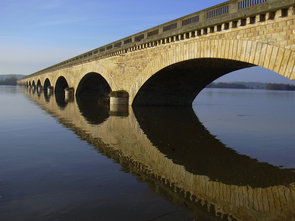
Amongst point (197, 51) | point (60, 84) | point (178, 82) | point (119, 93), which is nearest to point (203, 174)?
point (197, 51)

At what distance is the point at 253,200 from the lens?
5.30 metres

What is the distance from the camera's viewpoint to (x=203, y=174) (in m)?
6.74

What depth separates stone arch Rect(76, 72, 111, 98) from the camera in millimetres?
37594

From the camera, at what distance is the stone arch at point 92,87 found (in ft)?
123

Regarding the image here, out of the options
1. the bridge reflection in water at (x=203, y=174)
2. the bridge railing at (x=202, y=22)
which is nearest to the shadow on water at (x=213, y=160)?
the bridge reflection in water at (x=203, y=174)

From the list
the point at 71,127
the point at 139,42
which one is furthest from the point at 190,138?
the point at 139,42

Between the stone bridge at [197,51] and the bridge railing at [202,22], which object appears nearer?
the stone bridge at [197,51]

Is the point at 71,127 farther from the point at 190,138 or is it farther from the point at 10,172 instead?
the point at 10,172

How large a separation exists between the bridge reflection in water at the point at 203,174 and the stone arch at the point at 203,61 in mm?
3512

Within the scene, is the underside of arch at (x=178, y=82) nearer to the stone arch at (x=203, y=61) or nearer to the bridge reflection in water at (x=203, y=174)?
the stone arch at (x=203, y=61)

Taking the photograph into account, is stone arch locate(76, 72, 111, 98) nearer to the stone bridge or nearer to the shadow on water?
the stone bridge

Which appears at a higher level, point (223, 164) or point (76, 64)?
point (76, 64)

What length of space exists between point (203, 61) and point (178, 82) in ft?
20.4

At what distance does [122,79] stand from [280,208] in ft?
64.9
